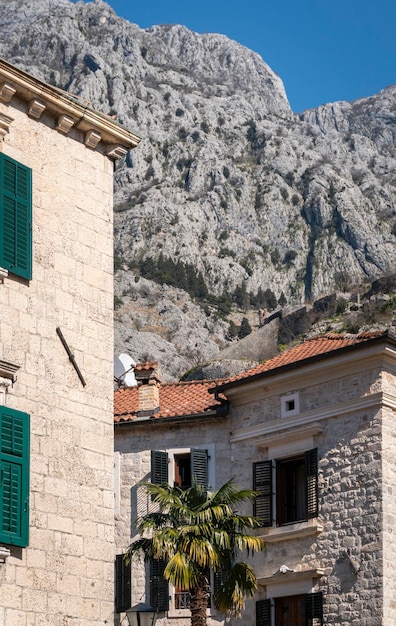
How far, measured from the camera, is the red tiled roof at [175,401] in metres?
30.3

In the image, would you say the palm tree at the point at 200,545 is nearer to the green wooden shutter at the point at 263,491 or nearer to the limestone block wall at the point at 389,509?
the limestone block wall at the point at 389,509

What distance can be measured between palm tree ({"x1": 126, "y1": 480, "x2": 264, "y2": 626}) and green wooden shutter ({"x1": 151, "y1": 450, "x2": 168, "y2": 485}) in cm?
578

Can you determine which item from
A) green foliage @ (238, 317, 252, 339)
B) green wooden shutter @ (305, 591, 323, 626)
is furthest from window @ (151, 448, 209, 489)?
green foliage @ (238, 317, 252, 339)

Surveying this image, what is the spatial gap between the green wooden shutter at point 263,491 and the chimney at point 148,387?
11.9 feet

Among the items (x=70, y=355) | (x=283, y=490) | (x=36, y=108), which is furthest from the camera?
(x=283, y=490)

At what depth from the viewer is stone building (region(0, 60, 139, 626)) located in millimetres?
16672

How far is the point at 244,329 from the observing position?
405 ft

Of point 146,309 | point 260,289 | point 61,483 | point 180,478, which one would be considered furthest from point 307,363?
point 260,289

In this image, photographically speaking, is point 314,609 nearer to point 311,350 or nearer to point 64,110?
point 311,350

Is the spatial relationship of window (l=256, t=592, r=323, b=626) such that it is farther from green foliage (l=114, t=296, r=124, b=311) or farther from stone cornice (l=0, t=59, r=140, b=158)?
green foliage (l=114, t=296, r=124, b=311)

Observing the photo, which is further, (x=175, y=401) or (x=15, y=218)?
(x=175, y=401)

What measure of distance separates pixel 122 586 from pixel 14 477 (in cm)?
1372

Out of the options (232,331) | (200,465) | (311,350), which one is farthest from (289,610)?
(232,331)

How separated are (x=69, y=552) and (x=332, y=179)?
130 m
